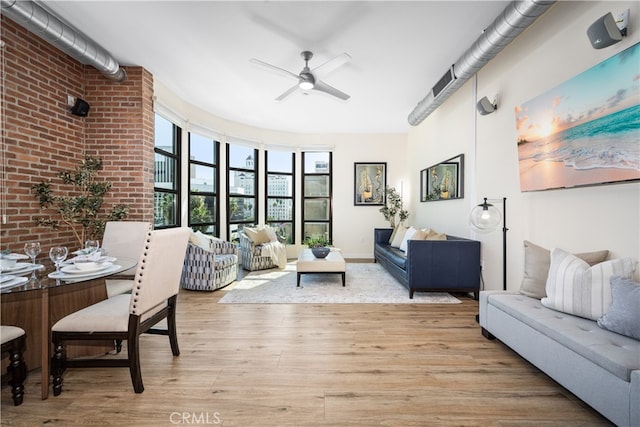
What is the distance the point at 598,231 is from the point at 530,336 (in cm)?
97

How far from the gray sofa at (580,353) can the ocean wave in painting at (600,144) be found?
108 centimetres

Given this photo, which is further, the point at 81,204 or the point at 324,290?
the point at 324,290

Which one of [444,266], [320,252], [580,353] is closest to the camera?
[580,353]

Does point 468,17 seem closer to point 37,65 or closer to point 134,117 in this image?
point 134,117

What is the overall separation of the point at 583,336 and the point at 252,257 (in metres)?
4.49

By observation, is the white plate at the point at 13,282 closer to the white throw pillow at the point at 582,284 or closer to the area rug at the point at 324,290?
the area rug at the point at 324,290

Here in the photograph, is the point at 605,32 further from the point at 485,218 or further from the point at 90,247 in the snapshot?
the point at 90,247

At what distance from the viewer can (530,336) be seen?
1916 mm

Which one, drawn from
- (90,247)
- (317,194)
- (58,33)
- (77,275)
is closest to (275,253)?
(317,194)

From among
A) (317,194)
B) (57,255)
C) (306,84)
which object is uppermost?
(306,84)

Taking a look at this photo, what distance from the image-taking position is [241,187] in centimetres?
611

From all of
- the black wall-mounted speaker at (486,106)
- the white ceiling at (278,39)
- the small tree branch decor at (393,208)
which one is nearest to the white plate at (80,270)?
the white ceiling at (278,39)

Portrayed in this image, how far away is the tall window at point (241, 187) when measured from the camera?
5.88 m

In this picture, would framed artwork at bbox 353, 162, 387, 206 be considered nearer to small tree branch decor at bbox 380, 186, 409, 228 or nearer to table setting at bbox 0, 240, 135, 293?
small tree branch decor at bbox 380, 186, 409, 228
